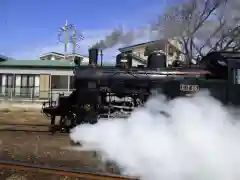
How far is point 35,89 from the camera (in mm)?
32094

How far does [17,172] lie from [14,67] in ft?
91.0

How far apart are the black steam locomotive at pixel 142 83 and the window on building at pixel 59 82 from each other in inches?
869

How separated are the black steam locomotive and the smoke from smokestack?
2007mm

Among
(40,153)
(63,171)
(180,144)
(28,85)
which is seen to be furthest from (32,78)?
(180,144)

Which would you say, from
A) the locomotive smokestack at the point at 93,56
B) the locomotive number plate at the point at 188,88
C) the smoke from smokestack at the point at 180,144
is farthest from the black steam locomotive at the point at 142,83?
the smoke from smokestack at the point at 180,144

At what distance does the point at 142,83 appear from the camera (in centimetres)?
1052

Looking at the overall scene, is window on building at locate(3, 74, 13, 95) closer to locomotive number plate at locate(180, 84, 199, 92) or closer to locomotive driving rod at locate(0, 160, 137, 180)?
locomotive number plate at locate(180, 84, 199, 92)

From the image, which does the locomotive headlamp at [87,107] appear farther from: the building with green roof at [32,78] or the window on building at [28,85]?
the window on building at [28,85]

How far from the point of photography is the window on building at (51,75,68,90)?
32594 millimetres

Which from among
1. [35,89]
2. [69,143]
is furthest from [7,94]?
[69,143]

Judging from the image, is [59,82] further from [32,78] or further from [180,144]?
[180,144]

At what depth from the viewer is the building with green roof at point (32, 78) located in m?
32.0

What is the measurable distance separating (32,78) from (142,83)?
24.1 meters

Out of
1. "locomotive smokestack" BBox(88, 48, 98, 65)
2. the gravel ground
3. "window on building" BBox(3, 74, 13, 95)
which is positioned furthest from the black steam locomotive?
"window on building" BBox(3, 74, 13, 95)
